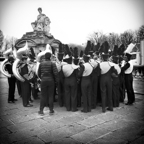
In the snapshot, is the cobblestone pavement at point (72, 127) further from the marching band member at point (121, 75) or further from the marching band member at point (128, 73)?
the marching band member at point (121, 75)

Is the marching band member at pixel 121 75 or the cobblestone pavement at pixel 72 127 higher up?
the marching band member at pixel 121 75

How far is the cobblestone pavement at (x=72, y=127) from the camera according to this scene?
3.57m

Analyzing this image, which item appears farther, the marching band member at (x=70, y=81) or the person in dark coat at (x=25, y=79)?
the person in dark coat at (x=25, y=79)

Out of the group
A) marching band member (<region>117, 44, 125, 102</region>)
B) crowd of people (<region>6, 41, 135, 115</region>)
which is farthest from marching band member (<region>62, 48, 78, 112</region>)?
marching band member (<region>117, 44, 125, 102</region>)

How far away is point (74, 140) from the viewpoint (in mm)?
3525

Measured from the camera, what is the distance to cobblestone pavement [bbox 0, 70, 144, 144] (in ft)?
11.7

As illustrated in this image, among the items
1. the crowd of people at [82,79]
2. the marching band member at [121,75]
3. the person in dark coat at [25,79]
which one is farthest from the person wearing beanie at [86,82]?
the person in dark coat at [25,79]

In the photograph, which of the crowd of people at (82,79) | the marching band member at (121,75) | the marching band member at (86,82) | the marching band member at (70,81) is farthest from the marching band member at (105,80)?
the marching band member at (121,75)

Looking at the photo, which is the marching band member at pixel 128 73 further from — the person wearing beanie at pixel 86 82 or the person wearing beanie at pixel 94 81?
the person wearing beanie at pixel 86 82

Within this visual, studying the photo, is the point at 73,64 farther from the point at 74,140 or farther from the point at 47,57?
the point at 74,140

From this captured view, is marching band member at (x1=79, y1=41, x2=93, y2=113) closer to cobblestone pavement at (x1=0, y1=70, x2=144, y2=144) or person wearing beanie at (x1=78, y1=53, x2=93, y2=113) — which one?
person wearing beanie at (x1=78, y1=53, x2=93, y2=113)

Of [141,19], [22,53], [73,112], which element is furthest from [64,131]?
[22,53]

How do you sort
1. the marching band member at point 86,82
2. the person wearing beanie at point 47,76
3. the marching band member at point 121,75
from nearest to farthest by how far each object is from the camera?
the person wearing beanie at point 47,76
the marching band member at point 86,82
the marching band member at point 121,75

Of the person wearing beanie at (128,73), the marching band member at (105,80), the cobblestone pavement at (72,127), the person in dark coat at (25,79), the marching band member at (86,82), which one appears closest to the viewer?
the cobblestone pavement at (72,127)
